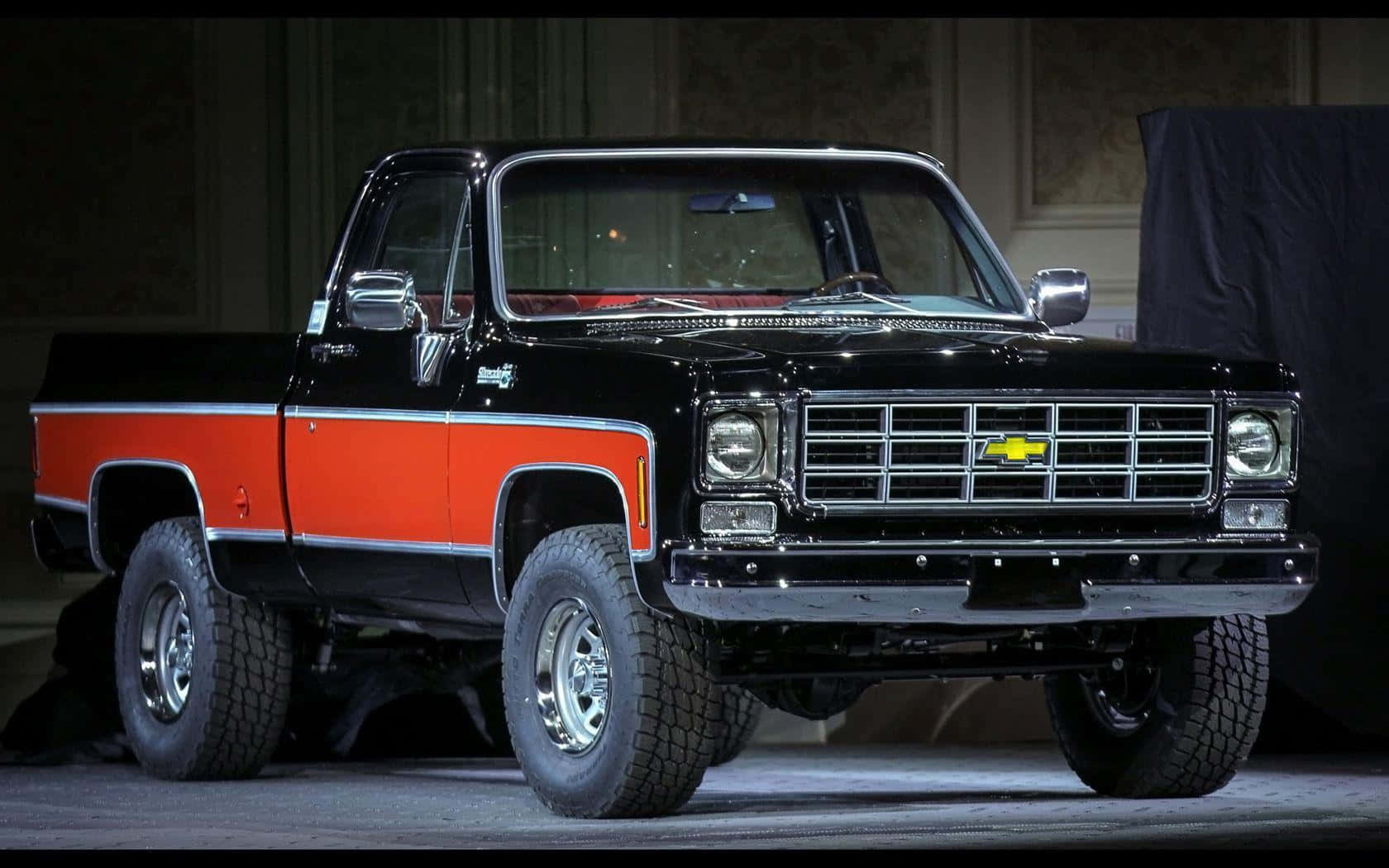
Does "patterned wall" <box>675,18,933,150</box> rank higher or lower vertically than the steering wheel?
higher

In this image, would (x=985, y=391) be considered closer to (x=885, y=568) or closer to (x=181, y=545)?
(x=885, y=568)

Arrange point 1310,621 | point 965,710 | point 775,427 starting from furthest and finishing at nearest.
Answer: point 965,710 → point 1310,621 → point 775,427

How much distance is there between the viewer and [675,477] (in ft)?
22.5

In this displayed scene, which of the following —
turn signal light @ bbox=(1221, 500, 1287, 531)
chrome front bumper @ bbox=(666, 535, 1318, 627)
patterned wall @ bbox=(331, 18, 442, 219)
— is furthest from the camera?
patterned wall @ bbox=(331, 18, 442, 219)

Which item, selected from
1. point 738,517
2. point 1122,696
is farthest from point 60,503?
point 1122,696

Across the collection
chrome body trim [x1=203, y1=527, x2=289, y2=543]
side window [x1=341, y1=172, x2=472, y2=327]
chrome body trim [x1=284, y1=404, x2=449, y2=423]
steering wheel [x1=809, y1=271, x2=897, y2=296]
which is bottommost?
chrome body trim [x1=203, y1=527, x2=289, y2=543]

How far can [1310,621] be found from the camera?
9.85 metres

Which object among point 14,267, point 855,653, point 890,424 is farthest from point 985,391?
point 14,267

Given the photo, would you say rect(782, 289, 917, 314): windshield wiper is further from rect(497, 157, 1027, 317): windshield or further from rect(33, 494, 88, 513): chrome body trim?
rect(33, 494, 88, 513): chrome body trim

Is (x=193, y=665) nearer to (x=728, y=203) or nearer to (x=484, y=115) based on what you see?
(x=728, y=203)

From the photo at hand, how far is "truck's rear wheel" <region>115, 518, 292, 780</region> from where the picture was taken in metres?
9.06

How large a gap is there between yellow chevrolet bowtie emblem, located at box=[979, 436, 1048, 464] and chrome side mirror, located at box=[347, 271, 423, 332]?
177cm

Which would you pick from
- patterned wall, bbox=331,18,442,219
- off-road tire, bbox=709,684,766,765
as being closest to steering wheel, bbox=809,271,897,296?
off-road tire, bbox=709,684,766,765

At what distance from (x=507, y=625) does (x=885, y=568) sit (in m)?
1.19
